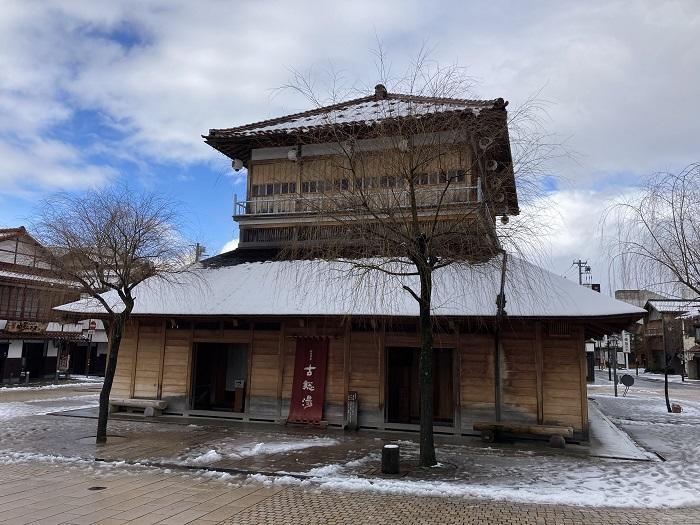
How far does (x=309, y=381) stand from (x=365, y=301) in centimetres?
288

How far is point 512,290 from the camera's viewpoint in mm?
12531

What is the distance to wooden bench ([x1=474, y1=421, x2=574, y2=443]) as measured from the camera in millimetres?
11680

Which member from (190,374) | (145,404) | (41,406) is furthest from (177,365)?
(41,406)

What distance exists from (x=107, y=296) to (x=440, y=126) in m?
11.9

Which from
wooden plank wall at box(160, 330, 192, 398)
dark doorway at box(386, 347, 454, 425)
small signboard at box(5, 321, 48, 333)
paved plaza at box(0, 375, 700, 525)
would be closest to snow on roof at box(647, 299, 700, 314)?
paved plaza at box(0, 375, 700, 525)

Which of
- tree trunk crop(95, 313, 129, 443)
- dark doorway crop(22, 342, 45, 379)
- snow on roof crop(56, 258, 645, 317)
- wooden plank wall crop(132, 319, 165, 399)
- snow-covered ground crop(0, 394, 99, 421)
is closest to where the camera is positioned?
tree trunk crop(95, 313, 129, 443)

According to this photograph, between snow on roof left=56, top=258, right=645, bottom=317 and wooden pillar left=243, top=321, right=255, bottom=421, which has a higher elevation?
snow on roof left=56, top=258, right=645, bottom=317

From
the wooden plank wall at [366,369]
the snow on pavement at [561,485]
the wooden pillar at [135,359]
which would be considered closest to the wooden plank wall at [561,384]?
the wooden plank wall at [366,369]

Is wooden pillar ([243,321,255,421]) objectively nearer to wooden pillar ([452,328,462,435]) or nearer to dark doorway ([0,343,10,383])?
wooden pillar ([452,328,462,435])

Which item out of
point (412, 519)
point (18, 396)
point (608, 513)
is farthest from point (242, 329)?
point (18, 396)

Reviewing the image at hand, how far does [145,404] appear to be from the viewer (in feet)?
49.9

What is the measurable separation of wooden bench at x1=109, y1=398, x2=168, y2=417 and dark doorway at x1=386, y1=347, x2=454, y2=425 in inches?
270

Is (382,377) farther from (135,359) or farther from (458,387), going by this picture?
(135,359)

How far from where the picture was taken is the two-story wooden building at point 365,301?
33.1ft
